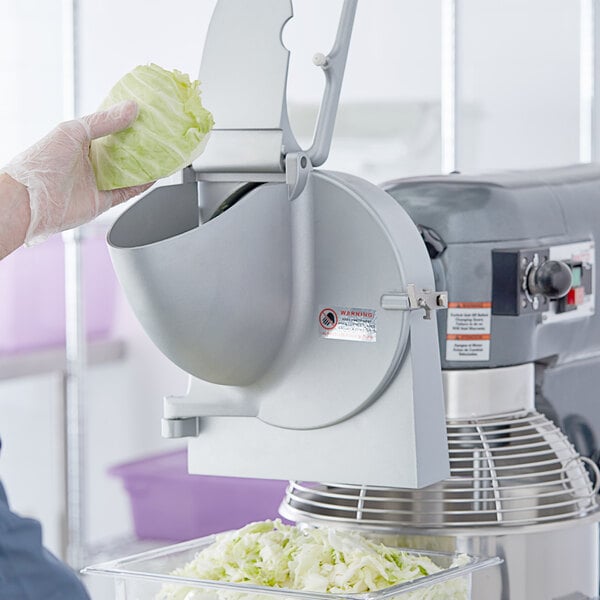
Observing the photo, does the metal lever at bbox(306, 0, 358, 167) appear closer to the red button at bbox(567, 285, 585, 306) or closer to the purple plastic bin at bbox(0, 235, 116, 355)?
the red button at bbox(567, 285, 585, 306)

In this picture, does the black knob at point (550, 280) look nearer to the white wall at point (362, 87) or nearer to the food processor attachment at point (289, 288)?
the food processor attachment at point (289, 288)

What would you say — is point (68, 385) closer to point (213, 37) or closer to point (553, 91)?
point (553, 91)

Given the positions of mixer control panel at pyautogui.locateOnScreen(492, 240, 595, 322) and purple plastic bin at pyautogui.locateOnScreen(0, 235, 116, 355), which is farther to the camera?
purple plastic bin at pyautogui.locateOnScreen(0, 235, 116, 355)

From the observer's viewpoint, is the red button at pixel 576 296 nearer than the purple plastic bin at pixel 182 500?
Yes

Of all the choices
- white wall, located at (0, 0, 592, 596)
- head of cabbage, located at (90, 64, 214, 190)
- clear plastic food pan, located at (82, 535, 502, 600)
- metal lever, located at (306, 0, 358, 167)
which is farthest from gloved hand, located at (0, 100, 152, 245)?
white wall, located at (0, 0, 592, 596)

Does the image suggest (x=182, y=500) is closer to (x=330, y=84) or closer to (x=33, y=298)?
(x=33, y=298)

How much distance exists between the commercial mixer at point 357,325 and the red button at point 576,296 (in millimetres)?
19

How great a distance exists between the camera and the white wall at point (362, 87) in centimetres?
339

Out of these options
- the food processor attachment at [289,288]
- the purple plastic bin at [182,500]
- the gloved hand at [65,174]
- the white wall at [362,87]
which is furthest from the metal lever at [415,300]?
the purple plastic bin at [182,500]

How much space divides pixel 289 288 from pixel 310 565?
29 cm

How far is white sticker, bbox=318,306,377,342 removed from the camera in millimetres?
1224

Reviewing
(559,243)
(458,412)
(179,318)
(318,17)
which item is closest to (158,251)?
(179,318)

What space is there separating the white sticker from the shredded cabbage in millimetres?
222

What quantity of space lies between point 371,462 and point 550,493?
0.79 ft
